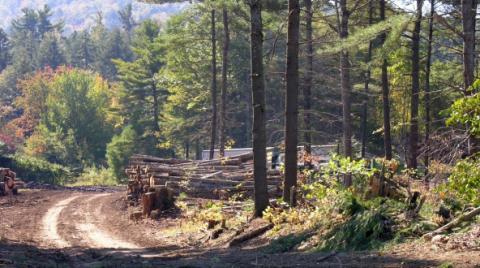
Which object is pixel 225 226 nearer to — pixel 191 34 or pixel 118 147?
pixel 191 34

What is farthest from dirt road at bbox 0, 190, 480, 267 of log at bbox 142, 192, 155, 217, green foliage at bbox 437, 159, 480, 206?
green foliage at bbox 437, 159, 480, 206

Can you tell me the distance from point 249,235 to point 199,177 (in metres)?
10.2

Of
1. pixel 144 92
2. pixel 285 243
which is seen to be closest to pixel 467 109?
pixel 285 243

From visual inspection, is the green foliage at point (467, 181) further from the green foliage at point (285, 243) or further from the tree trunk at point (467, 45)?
the tree trunk at point (467, 45)

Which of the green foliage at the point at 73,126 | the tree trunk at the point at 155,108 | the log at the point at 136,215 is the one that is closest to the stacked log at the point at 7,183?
→ the log at the point at 136,215

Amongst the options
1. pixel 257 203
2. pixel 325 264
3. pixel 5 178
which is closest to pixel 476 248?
pixel 325 264

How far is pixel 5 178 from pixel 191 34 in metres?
15.4

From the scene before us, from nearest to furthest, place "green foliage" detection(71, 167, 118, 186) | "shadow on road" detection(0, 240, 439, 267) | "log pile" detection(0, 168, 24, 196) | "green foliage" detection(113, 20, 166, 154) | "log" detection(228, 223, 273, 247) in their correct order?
"shadow on road" detection(0, 240, 439, 267)
"log" detection(228, 223, 273, 247)
"log pile" detection(0, 168, 24, 196)
"green foliage" detection(71, 167, 118, 186)
"green foliage" detection(113, 20, 166, 154)

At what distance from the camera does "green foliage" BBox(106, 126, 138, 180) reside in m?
60.5

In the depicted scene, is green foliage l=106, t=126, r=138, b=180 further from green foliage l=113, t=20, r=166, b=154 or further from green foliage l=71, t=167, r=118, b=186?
green foliage l=113, t=20, r=166, b=154

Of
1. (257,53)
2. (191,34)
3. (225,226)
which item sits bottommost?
(225,226)

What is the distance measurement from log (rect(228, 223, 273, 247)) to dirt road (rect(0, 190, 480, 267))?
37cm

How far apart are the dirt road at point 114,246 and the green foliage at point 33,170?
18.5 meters

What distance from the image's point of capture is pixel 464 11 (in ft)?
59.0
